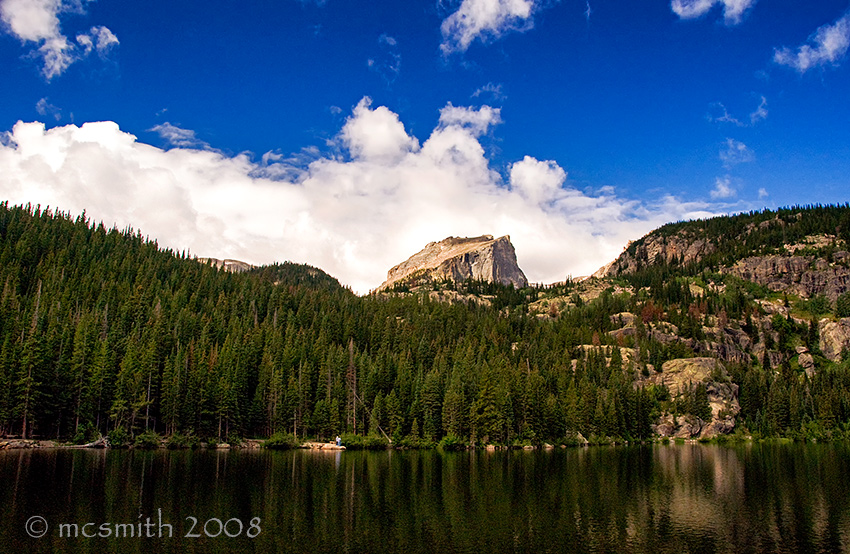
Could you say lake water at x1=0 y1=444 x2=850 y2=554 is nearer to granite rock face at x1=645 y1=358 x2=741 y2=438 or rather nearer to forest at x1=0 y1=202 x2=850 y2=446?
forest at x1=0 y1=202 x2=850 y2=446

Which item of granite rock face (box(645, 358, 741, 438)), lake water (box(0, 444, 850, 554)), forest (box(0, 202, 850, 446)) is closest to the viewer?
lake water (box(0, 444, 850, 554))

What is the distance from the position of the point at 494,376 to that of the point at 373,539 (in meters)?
98.9


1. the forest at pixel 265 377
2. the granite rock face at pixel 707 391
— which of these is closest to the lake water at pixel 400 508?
the forest at pixel 265 377

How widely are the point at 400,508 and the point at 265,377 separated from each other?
271ft

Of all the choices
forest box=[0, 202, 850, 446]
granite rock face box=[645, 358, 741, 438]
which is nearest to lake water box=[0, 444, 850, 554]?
forest box=[0, 202, 850, 446]

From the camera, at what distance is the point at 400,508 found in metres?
42.8

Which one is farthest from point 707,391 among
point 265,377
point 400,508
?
point 400,508

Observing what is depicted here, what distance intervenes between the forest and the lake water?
2440 centimetres

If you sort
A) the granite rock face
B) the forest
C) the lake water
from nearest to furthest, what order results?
A: the lake water < the forest < the granite rock face

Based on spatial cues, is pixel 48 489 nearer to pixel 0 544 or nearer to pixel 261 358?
pixel 0 544

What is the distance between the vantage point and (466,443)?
116875 mm

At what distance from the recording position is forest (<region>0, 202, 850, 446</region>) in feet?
315

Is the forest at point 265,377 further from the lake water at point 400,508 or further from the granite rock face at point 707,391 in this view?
the lake water at point 400,508

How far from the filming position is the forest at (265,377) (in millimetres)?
95938
